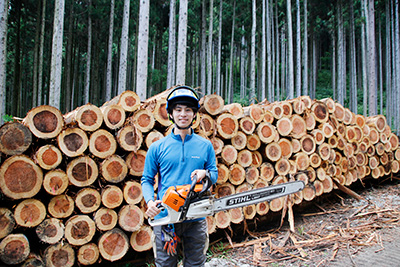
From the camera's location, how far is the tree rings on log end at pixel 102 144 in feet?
8.80

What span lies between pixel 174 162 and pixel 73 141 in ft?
4.95

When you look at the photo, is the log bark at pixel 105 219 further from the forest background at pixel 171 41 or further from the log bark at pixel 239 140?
the forest background at pixel 171 41

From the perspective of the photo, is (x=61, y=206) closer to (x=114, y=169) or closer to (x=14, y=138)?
(x=114, y=169)

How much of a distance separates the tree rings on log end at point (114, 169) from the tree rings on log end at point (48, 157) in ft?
1.46

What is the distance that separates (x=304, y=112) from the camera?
4316mm

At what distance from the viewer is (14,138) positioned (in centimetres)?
232

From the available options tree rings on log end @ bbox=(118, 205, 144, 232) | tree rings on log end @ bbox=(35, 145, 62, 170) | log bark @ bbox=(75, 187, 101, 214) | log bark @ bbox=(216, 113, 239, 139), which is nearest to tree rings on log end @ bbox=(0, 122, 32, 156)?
tree rings on log end @ bbox=(35, 145, 62, 170)

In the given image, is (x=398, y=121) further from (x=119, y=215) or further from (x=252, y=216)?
(x=119, y=215)

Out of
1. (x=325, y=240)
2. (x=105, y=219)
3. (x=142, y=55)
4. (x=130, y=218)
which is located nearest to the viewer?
(x=105, y=219)

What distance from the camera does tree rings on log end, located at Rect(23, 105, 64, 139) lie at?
94.3 inches

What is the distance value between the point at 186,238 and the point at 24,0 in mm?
16599

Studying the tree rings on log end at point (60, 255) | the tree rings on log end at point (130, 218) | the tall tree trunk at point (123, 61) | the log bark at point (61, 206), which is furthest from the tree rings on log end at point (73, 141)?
the tall tree trunk at point (123, 61)

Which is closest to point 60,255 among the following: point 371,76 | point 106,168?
point 106,168

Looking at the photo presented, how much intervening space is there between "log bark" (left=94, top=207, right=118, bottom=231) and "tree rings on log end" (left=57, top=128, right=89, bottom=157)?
2.31 feet
